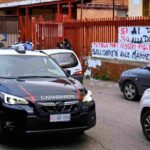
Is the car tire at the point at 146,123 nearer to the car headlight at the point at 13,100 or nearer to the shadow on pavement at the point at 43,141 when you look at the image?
the shadow on pavement at the point at 43,141

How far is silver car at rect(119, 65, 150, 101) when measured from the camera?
13.0 metres

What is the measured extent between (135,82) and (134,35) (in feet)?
16.3

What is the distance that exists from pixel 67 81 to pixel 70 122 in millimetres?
1168

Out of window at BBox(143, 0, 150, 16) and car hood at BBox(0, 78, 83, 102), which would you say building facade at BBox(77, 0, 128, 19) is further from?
car hood at BBox(0, 78, 83, 102)

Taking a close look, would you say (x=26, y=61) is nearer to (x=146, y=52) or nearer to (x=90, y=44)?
(x=146, y=52)

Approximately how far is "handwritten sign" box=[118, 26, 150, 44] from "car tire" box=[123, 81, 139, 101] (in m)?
3.95

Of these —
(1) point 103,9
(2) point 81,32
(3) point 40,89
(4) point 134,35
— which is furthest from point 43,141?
(1) point 103,9

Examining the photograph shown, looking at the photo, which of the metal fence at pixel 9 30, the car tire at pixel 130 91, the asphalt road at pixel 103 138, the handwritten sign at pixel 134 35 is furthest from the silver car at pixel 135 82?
the metal fence at pixel 9 30

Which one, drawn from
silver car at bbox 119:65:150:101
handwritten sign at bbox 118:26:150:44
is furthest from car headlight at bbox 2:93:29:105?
handwritten sign at bbox 118:26:150:44

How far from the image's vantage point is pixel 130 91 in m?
13.6

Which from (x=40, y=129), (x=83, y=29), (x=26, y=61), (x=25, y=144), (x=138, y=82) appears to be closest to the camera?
(x=40, y=129)

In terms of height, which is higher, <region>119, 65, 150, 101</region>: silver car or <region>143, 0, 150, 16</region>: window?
<region>143, 0, 150, 16</region>: window

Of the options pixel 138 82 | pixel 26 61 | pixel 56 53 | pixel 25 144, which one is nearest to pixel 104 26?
pixel 56 53

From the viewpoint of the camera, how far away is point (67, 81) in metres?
8.40
